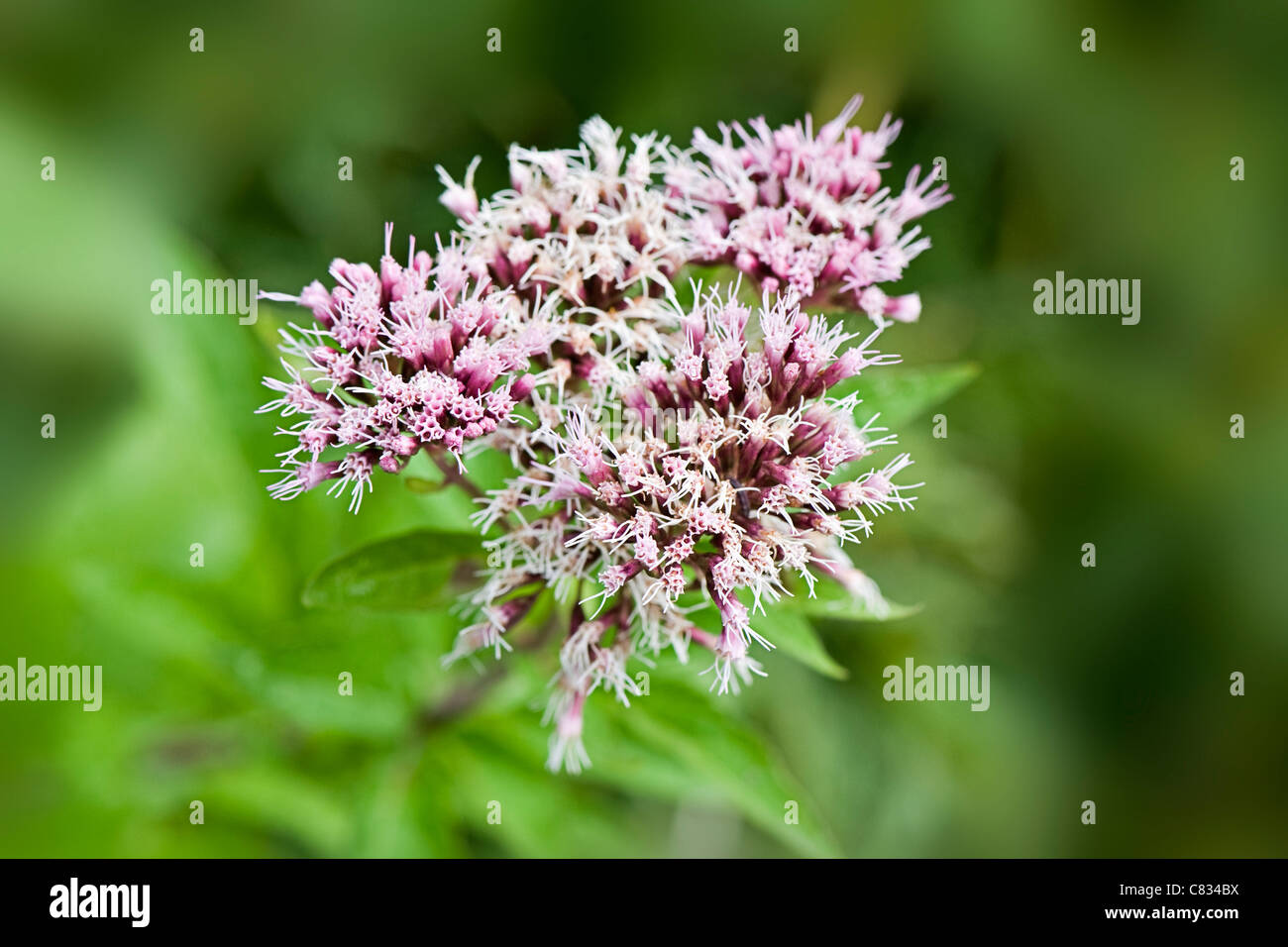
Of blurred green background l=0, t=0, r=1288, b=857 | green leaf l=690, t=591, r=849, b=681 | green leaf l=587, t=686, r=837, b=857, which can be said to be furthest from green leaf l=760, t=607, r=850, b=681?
blurred green background l=0, t=0, r=1288, b=857

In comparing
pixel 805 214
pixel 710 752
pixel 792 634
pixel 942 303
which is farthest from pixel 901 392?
pixel 942 303

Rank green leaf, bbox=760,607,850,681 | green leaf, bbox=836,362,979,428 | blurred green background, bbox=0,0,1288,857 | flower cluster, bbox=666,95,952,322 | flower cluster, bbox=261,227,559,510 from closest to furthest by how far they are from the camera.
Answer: flower cluster, bbox=261,227,559,510 → green leaf, bbox=760,607,850,681 → flower cluster, bbox=666,95,952,322 → green leaf, bbox=836,362,979,428 → blurred green background, bbox=0,0,1288,857

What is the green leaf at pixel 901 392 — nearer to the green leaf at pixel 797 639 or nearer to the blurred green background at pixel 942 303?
the green leaf at pixel 797 639

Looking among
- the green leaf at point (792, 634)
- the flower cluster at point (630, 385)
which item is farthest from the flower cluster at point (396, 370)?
the green leaf at point (792, 634)

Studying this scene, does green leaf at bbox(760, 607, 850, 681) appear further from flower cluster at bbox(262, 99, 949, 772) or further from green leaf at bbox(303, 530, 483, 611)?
green leaf at bbox(303, 530, 483, 611)

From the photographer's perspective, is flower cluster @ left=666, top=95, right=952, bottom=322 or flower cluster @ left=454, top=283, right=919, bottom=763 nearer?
flower cluster @ left=454, top=283, right=919, bottom=763

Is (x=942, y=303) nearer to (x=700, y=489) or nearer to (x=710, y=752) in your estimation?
(x=710, y=752)
